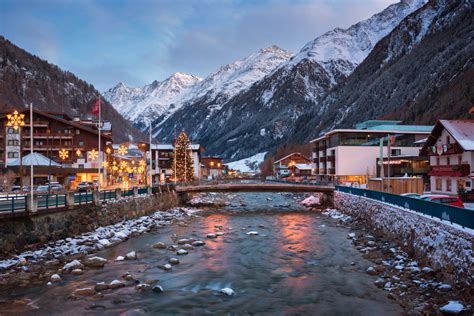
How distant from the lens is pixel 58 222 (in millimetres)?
33500

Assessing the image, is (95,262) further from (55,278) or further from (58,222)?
(58,222)

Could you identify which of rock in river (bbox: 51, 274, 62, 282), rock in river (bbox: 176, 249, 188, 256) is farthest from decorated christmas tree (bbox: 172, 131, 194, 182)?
rock in river (bbox: 51, 274, 62, 282)

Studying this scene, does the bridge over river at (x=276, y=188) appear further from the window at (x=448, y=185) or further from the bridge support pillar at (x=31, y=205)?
the bridge support pillar at (x=31, y=205)

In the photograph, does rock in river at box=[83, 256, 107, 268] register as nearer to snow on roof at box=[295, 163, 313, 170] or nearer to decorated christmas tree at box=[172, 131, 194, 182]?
decorated christmas tree at box=[172, 131, 194, 182]

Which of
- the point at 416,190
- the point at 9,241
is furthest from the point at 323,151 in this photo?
the point at 9,241

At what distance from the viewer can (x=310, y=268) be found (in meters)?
27.1

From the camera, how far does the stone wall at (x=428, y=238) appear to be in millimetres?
20234

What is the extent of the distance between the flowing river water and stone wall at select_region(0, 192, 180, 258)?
4944 millimetres

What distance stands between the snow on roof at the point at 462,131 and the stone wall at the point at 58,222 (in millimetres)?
44984

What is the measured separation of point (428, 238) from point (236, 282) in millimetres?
13191

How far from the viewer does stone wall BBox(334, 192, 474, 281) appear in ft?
66.4

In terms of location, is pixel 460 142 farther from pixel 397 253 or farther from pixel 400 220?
pixel 397 253

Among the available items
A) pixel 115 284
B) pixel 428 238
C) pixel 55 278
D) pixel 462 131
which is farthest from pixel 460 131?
pixel 55 278

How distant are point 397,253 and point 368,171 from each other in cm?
7393
